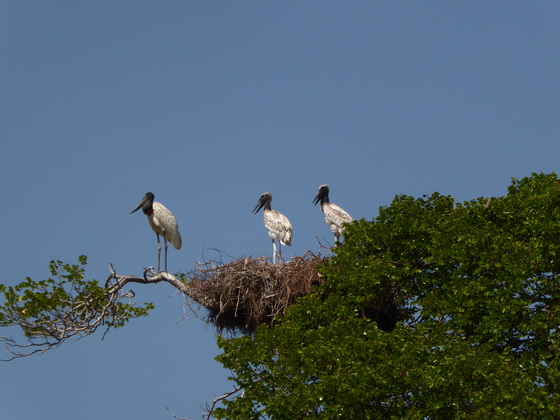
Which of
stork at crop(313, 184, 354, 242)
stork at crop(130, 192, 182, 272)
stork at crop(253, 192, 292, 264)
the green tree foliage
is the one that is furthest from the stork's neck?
the green tree foliage

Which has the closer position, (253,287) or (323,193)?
(253,287)

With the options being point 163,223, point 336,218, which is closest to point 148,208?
point 163,223

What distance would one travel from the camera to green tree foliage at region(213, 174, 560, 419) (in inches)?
591

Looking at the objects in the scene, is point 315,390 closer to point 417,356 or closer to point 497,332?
point 417,356

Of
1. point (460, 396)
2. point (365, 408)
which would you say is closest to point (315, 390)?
point (365, 408)

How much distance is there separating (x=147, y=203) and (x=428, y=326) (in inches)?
452

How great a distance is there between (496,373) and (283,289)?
6.40 metres

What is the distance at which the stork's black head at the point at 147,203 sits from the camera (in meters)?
26.3

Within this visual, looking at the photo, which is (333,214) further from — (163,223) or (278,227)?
(163,223)

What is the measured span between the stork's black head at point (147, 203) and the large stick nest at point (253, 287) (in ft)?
18.4

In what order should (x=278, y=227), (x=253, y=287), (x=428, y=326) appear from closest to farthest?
(x=428, y=326) → (x=253, y=287) → (x=278, y=227)

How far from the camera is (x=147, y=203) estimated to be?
1044 inches

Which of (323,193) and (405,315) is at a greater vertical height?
(323,193)

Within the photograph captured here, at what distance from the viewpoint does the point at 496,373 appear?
14648 millimetres
